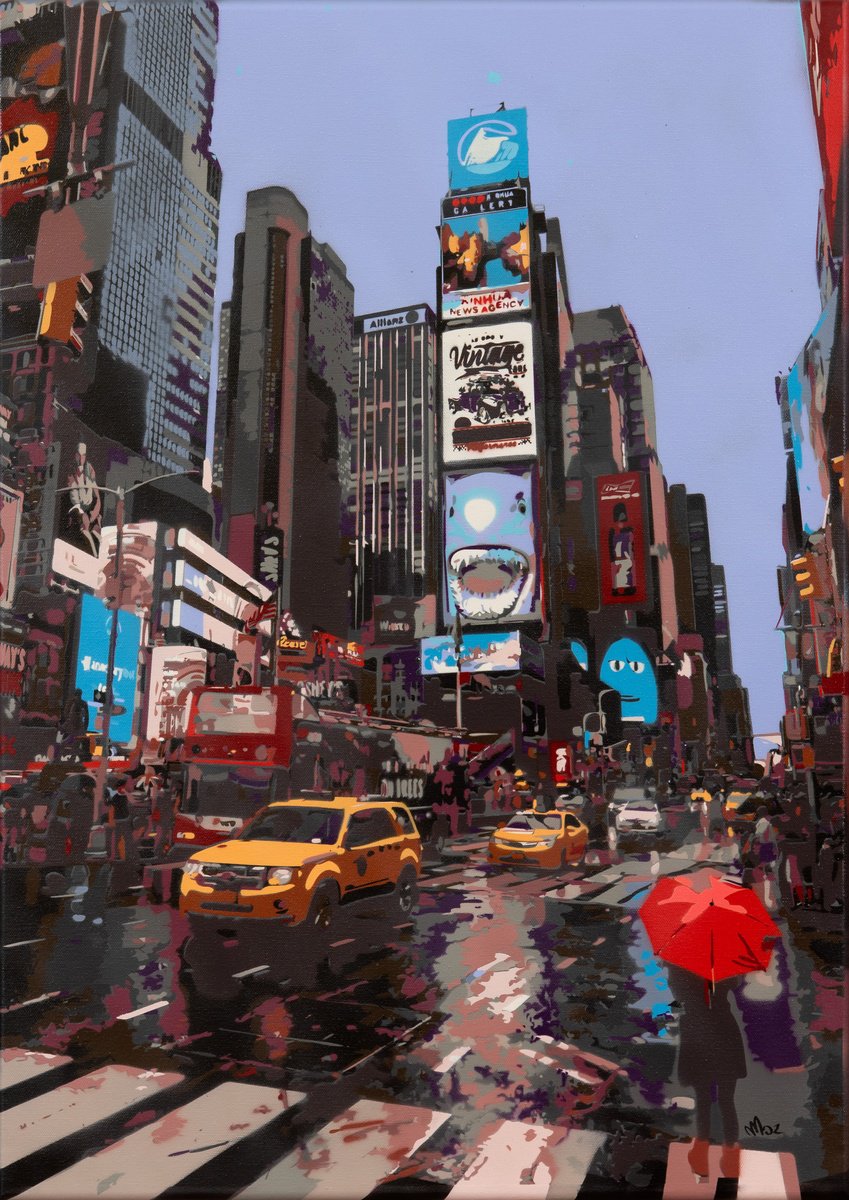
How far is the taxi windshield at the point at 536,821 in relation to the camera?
17.2 metres

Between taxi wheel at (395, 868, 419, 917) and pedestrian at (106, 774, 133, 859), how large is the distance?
4.38m

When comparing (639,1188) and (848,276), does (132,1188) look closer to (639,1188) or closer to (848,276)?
(639,1188)

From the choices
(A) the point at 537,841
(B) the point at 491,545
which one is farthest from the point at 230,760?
(B) the point at 491,545

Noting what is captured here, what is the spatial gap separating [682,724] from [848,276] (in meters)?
101

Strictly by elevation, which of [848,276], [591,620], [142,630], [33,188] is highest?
[591,620]

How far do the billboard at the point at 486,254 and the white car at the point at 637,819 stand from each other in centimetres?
4847

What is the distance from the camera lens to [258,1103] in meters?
4.48

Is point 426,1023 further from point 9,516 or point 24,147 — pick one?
point 24,147

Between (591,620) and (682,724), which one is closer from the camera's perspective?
(591,620)

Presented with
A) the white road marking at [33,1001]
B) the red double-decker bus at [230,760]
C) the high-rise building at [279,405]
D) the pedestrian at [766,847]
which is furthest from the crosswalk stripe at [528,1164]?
the high-rise building at [279,405]

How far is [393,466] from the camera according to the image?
130 metres

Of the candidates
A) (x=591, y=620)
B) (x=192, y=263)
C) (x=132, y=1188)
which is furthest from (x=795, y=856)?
(x=591, y=620)

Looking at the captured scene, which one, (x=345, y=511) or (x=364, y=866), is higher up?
(x=345, y=511)

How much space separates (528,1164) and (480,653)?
2445 inches
